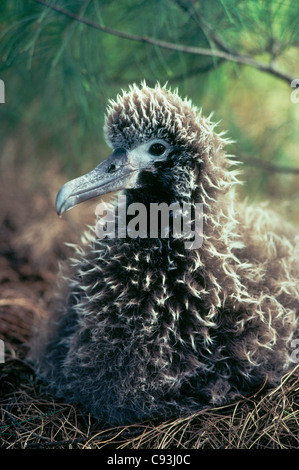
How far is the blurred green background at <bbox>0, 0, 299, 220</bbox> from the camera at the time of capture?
172 cm

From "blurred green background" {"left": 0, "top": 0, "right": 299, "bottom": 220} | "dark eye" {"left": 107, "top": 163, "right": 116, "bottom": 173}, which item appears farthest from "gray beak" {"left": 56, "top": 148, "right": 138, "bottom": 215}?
"blurred green background" {"left": 0, "top": 0, "right": 299, "bottom": 220}

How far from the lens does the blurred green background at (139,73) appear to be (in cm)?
172

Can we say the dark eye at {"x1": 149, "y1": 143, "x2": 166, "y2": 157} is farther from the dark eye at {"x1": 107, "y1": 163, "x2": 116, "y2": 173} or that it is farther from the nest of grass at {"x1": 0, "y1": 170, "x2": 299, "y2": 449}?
the nest of grass at {"x1": 0, "y1": 170, "x2": 299, "y2": 449}

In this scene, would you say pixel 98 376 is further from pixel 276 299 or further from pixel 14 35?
pixel 14 35

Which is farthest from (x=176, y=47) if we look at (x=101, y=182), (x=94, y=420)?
(x=94, y=420)

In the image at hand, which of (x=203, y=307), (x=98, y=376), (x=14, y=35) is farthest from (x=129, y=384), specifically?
(x=14, y=35)

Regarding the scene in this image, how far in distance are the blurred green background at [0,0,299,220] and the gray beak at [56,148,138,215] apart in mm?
541

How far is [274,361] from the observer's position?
1.40 meters

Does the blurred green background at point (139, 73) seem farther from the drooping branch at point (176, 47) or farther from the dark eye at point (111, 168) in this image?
the dark eye at point (111, 168)

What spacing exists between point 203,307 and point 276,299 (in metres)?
0.28

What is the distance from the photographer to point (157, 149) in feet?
4.31

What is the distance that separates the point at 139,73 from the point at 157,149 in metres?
1.09

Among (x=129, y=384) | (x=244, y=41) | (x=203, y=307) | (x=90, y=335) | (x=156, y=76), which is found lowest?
(x=129, y=384)
